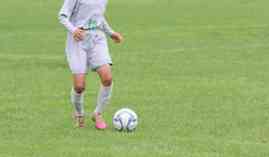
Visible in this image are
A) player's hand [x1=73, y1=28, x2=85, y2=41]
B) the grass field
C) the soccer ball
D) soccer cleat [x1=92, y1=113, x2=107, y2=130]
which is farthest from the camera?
soccer cleat [x1=92, y1=113, x2=107, y2=130]

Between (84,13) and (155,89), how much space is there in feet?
11.6

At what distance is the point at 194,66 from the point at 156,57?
1.57m

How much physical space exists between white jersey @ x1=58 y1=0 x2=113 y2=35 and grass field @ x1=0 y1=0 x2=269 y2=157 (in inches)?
43.8

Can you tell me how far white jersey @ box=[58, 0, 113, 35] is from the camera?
28.2 feet

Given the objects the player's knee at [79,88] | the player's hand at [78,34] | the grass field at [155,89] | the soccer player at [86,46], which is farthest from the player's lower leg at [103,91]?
the player's hand at [78,34]

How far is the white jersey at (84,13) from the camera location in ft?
28.2

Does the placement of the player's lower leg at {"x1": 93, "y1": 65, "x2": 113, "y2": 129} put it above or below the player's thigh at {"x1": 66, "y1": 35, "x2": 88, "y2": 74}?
below

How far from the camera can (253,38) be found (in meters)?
20.2

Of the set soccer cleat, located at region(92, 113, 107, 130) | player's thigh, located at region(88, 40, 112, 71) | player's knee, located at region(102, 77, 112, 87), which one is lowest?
soccer cleat, located at region(92, 113, 107, 130)

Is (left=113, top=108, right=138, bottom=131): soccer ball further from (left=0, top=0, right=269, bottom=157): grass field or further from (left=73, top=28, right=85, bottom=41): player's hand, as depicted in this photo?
(left=73, top=28, right=85, bottom=41): player's hand

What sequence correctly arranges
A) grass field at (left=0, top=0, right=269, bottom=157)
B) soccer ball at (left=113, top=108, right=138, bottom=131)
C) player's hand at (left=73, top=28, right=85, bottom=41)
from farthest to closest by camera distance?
1. soccer ball at (left=113, top=108, right=138, bottom=131)
2. player's hand at (left=73, top=28, right=85, bottom=41)
3. grass field at (left=0, top=0, right=269, bottom=157)

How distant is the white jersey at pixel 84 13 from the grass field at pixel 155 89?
111 centimetres

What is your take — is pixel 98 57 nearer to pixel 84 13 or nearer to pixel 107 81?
pixel 107 81

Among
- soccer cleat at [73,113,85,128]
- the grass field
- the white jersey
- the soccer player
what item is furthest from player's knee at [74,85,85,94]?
the white jersey
